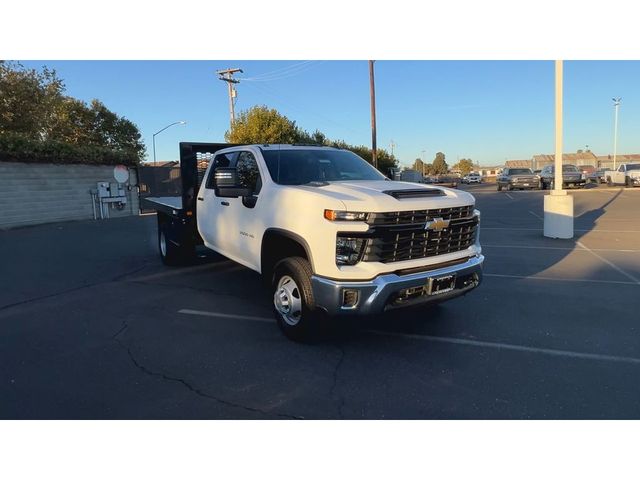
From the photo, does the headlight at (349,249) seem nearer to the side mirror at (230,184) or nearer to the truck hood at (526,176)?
the side mirror at (230,184)

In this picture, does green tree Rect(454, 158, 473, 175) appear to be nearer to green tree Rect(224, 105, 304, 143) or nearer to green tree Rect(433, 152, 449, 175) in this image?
green tree Rect(433, 152, 449, 175)

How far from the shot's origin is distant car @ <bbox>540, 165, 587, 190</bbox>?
93.9 feet

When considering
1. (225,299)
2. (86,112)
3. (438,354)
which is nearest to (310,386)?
(438,354)

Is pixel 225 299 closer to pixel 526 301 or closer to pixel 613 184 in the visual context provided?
pixel 526 301

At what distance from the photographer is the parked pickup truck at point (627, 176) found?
95.3 ft

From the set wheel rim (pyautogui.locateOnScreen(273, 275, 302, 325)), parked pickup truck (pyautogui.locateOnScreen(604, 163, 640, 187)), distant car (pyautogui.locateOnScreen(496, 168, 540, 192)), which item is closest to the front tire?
wheel rim (pyautogui.locateOnScreen(273, 275, 302, 325))

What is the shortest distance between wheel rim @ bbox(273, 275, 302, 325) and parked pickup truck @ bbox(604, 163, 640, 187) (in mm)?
32852

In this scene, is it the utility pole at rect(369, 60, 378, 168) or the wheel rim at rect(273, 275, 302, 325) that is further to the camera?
the utility pole at rect(369, 60, 378, 168)

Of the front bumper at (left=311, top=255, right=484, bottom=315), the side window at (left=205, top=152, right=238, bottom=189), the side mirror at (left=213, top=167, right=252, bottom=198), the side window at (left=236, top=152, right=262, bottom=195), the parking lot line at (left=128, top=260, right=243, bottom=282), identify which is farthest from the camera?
the parking lot line at (left=128, top=260, right=243, bottom=282)

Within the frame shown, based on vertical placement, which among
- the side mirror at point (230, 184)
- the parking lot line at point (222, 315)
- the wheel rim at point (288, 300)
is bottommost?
the parking lot line at point (222, 315)

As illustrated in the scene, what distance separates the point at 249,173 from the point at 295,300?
1.81 m

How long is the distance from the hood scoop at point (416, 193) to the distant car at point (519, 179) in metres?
30.3

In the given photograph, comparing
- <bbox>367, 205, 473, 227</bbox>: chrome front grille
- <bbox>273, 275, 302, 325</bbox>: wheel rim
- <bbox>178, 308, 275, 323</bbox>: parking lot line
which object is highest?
<bbox>367, 205, 473, 227</bbox>: chrome front grille

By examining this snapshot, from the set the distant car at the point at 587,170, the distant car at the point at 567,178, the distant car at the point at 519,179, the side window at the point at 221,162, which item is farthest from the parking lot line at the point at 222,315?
the distant car at the point at 587,170
